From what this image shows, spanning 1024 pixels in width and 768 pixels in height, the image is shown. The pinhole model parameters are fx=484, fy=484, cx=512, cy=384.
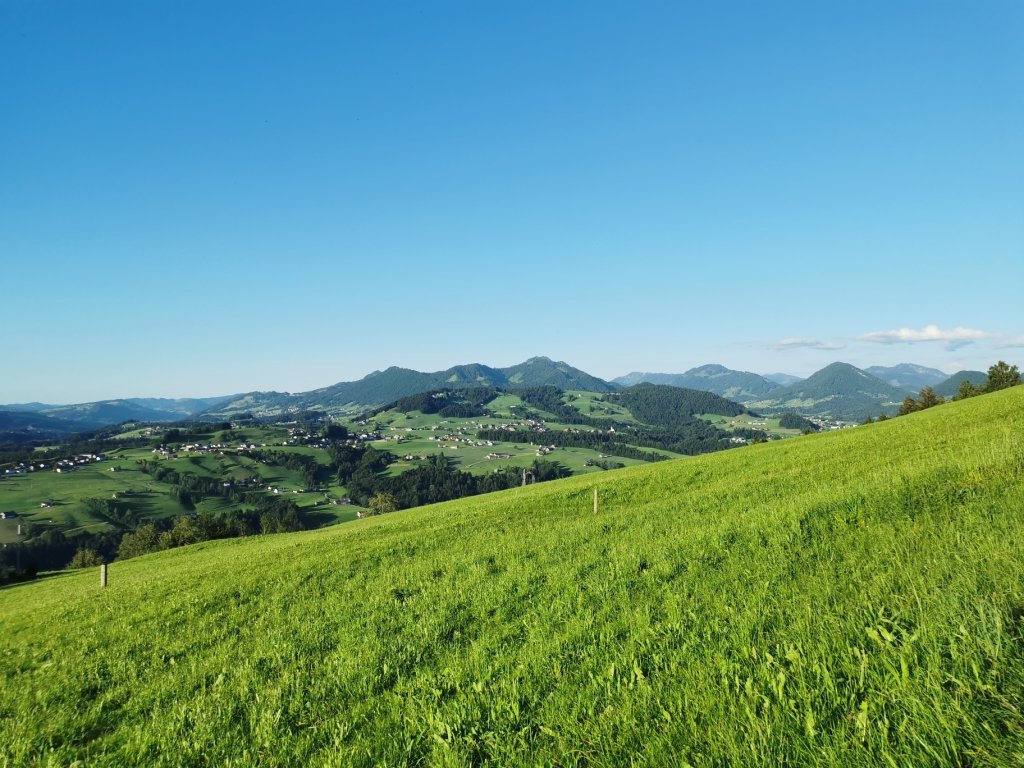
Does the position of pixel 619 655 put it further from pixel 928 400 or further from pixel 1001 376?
pixel 1001 376

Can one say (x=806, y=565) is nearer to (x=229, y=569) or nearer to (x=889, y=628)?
(x=889, y=628)

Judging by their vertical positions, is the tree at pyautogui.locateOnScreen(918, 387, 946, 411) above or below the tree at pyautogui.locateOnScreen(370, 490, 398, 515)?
above

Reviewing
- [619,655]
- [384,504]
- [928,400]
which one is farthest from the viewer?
[384,504]

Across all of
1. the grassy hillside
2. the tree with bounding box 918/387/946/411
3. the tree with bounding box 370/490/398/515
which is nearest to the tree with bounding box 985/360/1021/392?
the tree with bounding box 918/387/946/411

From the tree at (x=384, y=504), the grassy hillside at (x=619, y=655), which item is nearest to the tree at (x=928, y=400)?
the grassy hillside at (x=619, y=655)

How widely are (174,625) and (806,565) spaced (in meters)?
13.8

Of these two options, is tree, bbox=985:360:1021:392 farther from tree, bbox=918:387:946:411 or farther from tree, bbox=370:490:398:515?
tree, bbox=370:490:398:515

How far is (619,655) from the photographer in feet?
19.0

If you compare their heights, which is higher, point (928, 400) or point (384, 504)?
point (928, 400)

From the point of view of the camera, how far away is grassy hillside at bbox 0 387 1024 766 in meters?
3.72

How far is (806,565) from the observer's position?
748cm

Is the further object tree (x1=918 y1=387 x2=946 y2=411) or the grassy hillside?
tree (x1=918 y1=387 x2=946 y2=411)

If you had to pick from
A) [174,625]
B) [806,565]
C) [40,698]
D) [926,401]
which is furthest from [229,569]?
[926,401]

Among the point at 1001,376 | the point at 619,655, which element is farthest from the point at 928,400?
the point at 619,655
